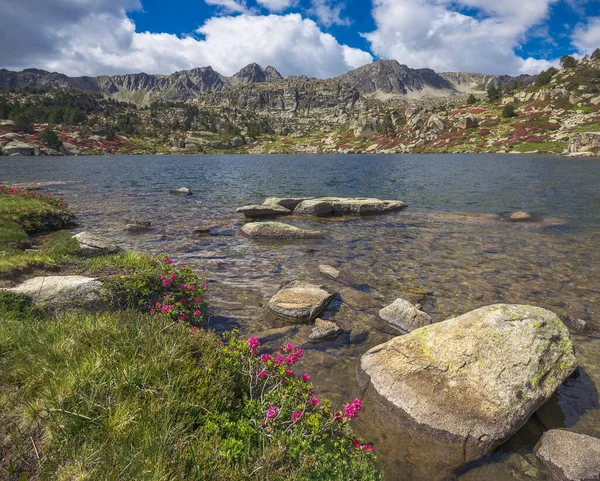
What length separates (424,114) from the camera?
508ft

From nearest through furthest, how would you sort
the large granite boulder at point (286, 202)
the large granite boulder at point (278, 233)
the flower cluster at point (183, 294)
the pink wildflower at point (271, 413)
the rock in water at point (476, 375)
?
the pink wildflower at point (271, 413)
the rock in water at point (476, 375)
the flower cluster at point (183, 294)
the large granite boulder at point (278, 233)
the large granite boulder at point (286, 202)

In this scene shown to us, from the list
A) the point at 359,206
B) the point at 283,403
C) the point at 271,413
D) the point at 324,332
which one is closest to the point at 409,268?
the point at 324,332

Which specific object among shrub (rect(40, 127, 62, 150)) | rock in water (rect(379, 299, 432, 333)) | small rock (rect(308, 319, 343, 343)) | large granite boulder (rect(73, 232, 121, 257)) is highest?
shrub (rect(40, 127, 62, 150))

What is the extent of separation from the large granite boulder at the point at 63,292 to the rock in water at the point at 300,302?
543cm

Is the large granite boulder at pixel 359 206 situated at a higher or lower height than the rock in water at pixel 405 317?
higher

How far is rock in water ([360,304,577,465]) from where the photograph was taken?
6.38m

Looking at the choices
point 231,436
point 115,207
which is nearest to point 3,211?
point 115,207

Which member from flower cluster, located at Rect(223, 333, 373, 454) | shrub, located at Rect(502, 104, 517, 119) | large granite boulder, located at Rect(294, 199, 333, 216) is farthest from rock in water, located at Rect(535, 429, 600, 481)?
shrub, located at Rect(502, 104, 517, 119)

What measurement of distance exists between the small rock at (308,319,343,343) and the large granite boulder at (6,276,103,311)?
20.1 ft

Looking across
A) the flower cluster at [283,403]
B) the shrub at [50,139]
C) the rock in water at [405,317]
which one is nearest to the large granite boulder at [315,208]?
the rock in water at [405,317]

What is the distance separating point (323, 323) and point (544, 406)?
5811mm

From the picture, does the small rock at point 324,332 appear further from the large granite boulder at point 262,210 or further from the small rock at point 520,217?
the small rock at point 520,217

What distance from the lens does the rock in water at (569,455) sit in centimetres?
555

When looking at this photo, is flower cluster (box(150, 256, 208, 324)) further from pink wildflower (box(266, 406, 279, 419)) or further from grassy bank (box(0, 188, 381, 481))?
pink wildflower (box(266, 406, 279, 419))
